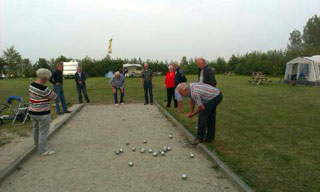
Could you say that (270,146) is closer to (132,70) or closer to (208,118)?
(208,118)

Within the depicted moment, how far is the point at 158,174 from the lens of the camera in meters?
4.05

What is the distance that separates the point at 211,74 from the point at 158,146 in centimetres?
216

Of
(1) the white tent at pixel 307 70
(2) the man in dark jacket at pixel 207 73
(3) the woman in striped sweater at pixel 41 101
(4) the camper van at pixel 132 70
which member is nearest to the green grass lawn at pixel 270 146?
(2) the man in dark jacket at pixel 207 73

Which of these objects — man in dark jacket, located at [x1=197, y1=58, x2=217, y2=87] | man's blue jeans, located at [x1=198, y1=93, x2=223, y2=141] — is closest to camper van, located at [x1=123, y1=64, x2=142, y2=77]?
man in dark jacket, located at [x1=197, y1=58, x2=217, y2=87]

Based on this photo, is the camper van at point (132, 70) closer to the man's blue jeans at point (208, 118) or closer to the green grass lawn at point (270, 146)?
the green grass lawn at point (270, 146)

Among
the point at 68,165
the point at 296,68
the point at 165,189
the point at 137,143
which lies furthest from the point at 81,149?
the point at 296,68

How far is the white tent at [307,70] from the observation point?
21234 millimetres

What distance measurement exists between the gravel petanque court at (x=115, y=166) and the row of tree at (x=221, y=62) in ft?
150

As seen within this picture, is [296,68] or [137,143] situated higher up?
[296,68]

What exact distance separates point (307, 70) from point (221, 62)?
37890mm

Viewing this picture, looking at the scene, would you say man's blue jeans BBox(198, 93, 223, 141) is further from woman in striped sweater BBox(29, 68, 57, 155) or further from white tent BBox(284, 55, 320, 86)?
white tent BBox(284, 55, 320, 86)

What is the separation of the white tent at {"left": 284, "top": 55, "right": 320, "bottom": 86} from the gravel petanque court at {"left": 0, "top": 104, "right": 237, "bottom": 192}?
1977 centimetres

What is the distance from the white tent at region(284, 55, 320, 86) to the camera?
21234 mm

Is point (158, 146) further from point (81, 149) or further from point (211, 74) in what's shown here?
point (211, 74)
